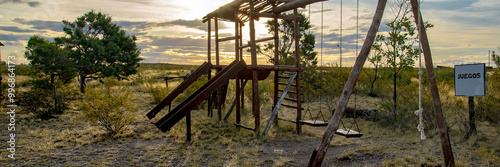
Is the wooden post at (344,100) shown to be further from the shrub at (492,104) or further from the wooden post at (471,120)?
the shrub at (492,104)

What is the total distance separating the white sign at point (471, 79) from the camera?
558 cm

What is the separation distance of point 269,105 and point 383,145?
22.2ft

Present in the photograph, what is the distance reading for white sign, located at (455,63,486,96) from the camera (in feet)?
18.3

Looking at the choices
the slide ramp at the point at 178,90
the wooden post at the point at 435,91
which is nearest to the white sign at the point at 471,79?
the wooden post at the point at 435,91

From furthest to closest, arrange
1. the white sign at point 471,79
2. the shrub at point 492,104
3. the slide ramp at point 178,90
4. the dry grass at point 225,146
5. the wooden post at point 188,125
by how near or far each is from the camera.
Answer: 1. the slide ramp at point 178,90
2. the shrub at point 492,104
3. the wooden post at point 188,125
4. the white sign at point 471,79
5. the dry grass at point 225,146

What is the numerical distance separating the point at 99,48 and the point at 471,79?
16.4 metres

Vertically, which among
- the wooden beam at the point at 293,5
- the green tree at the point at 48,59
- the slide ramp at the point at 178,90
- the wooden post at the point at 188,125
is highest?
the wooden beam at the point at 293,5

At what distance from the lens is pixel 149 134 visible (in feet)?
24.9

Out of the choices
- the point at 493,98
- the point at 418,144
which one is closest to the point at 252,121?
the point at 418,144

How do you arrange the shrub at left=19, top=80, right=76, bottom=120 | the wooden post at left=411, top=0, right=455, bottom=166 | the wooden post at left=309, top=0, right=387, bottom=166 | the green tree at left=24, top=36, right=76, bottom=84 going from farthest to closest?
the green tree at left=24, top=36, right=76, bottom=84
the shrub at left=19, top=80, right=76, bottom=120
the wooden post at left=411, top=0, right=455, bottom=166
the wooden post at left=309, top=0, right=387, bottom=166

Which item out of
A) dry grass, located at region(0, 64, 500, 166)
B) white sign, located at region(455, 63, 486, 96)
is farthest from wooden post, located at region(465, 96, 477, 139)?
white sign, located at region(455, 63, 486, 96)

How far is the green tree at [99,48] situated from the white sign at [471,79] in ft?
52.9

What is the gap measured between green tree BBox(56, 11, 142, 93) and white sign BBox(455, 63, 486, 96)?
16.1 meters

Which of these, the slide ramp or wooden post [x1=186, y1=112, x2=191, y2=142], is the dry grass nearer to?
wooden post [x1=186, y1=112, x2=191, y2=142]
